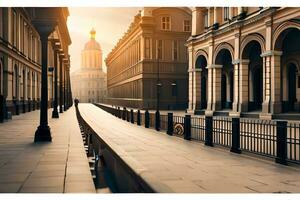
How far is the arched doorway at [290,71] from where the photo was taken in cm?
2405

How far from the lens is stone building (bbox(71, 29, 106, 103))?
424 ft

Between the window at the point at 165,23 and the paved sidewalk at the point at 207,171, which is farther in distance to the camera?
the window at the point at 165,23

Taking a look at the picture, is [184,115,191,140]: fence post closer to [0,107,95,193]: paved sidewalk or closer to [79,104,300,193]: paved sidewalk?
[79,104,300,193]: paved sidewalk

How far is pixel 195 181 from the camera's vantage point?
649 cm

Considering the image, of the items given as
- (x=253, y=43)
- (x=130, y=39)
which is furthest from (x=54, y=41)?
(x=130, y=39)

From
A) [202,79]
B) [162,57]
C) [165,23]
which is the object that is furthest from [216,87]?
[165,23]

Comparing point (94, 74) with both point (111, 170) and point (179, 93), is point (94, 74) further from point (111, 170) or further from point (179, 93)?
point (111, 170)

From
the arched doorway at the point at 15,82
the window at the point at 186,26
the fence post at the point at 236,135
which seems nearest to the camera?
the fence post at the point at 236,135

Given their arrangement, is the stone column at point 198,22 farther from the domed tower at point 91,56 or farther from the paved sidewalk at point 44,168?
the domed tower at point 91,56

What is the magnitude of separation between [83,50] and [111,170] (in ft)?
427

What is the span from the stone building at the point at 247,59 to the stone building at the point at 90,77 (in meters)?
92.3

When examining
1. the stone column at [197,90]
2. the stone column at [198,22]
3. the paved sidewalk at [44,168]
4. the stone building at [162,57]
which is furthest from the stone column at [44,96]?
the stone building at [162,57]

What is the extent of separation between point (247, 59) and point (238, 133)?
57.8ft

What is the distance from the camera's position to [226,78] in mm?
32188
